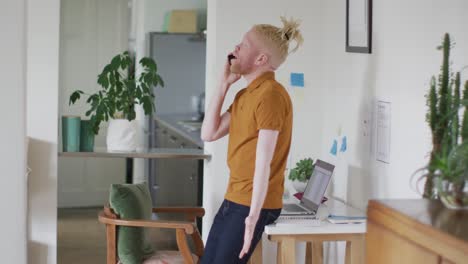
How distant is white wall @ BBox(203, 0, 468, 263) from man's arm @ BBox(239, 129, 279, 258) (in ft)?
2.07

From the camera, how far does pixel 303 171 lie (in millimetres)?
4324

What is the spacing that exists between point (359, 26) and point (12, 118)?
5.67 ft

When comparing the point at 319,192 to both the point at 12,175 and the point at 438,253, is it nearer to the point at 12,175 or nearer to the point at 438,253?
the point at 12,175

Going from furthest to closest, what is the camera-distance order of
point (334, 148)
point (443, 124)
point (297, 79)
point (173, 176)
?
point (173, 176) → point (297, 79) → point (334, 148) → point (443, 124)

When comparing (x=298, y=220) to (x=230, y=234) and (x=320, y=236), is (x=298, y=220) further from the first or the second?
(x=230, y=234)

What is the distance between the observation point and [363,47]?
407 cm

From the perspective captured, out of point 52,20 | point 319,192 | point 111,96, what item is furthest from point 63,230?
point 319,192

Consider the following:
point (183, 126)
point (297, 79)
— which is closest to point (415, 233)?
point (297, 79)

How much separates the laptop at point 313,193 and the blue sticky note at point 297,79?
0.66 meters

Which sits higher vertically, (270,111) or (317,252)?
(270,111)

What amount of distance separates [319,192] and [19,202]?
1466 mm

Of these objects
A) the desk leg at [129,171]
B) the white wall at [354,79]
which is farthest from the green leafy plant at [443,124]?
the desk leg at [129,171]

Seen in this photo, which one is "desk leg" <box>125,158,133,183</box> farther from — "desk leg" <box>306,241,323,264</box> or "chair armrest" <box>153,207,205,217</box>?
"desk leg" <box>306,241,323,264</box>

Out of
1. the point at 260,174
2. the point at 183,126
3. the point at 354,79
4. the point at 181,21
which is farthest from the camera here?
the point at 181,21
